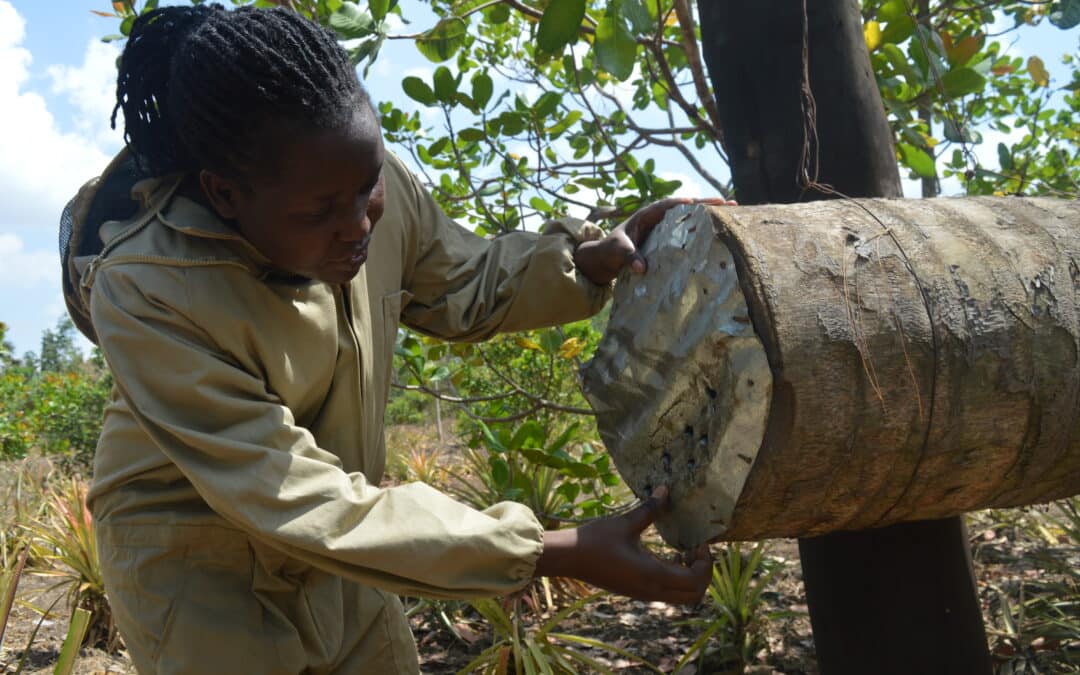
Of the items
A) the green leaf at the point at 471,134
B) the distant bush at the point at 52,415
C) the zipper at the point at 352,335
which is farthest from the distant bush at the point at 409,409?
the zipper at the point at 352,335

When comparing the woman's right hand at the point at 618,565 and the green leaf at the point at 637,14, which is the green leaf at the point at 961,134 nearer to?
the green leaf at the point at 637,14

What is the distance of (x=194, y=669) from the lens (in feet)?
4.94

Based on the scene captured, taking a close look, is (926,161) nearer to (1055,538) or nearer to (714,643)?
(714,643)

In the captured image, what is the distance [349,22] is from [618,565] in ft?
4.77

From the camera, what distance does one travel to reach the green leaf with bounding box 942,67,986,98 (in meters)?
2.09

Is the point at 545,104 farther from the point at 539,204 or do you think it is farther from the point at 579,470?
the point at 579,470

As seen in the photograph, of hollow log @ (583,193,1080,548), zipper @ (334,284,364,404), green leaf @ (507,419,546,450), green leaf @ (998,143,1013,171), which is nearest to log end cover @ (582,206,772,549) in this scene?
hollow log @ (583,193,1080,548)

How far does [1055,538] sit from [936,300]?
2.95 metres

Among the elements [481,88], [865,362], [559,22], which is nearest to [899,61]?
[559,22]

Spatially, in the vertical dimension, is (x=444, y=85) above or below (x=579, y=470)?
above

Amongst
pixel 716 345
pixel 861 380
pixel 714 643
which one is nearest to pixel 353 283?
pixel 716 345

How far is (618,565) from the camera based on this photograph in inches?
53.0

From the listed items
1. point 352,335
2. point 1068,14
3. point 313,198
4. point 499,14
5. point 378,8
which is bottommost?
point 352,335

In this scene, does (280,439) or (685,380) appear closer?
(280,439)
